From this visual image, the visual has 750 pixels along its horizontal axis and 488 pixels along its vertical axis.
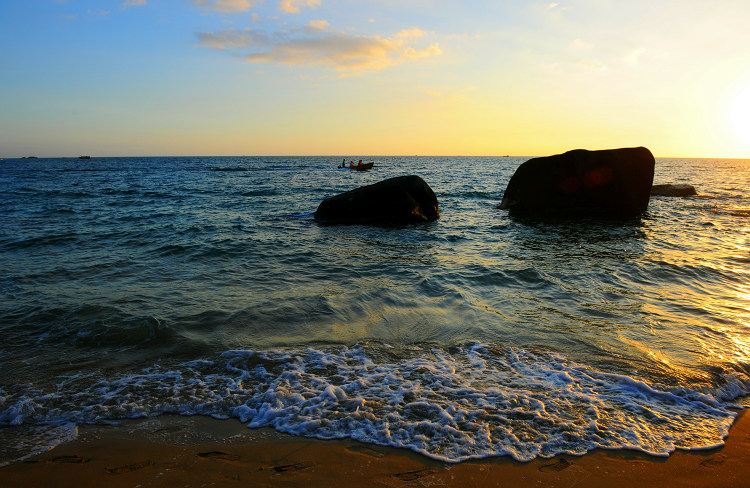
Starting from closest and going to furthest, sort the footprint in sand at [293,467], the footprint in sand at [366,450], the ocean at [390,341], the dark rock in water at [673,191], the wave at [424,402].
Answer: the footprint in sand at [293,467] → the footprint in sand at [366,450] → the wave at [424,402] → the ocean at [390,341] → the dark rock in water at [673,191]

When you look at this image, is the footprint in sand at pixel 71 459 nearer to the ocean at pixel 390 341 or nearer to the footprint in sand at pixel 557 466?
the ocean at pixel 390 341

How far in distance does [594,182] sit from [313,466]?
61.0ft

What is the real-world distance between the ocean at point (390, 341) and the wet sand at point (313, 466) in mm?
153

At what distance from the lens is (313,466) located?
3.32 meters

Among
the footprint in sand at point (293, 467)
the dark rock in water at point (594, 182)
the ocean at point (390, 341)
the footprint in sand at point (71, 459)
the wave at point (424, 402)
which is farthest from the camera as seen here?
the dark rock in water at point (594, 182)

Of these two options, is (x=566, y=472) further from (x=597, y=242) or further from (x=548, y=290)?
(x=597, y=242)

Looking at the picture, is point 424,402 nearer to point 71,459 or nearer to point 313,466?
point 313,466

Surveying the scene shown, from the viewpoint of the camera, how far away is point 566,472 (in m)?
3.28

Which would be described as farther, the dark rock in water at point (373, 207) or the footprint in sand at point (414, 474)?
the dark rock in water at point (373, 207)

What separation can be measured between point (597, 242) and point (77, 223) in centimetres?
1887

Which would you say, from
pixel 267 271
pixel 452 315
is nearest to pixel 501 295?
pixel 452 315

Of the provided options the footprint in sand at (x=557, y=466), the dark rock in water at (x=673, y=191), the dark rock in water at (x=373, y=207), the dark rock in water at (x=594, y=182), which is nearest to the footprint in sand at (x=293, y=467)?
the footprint in sand at (x=557, y=466)

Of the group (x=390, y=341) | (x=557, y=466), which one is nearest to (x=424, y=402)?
(x=557, y=466)

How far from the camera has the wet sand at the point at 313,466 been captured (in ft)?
10.4
